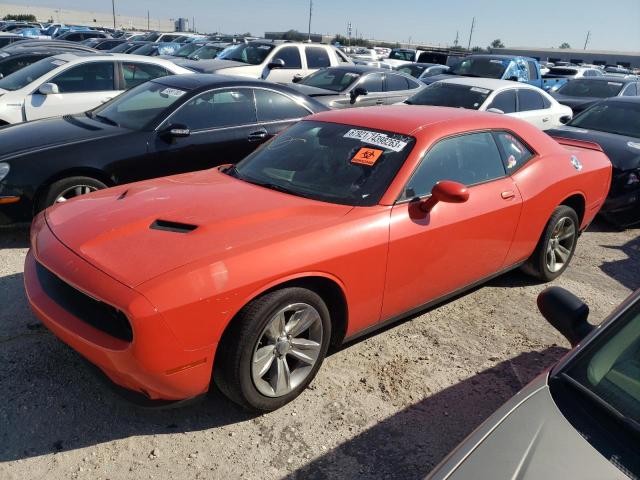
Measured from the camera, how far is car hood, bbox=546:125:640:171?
633 cm

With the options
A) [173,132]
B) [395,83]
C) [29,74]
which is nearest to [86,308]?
[173,132]

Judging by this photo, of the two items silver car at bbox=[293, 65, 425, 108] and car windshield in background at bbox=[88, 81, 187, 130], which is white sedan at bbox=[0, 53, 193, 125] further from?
silver car at bbox=[293, 65, 425, 108]

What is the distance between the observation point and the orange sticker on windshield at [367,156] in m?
3.46

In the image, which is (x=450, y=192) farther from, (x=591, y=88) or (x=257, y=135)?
(x=591, y=88)

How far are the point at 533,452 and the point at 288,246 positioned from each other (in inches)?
59.3

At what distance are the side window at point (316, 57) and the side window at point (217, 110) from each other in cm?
716

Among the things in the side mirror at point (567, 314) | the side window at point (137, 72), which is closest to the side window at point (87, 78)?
the side window at point (137, 72)

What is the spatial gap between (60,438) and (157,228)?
1142mm

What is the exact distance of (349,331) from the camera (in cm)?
317

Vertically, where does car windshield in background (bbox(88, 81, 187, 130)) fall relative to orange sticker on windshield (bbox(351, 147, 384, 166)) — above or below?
below

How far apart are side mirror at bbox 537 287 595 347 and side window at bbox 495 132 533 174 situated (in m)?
1.85

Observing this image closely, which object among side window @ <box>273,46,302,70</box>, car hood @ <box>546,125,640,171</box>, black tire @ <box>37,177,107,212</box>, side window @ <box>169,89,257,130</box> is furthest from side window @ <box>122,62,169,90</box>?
car hood @ <box>546,125,640,171</box>

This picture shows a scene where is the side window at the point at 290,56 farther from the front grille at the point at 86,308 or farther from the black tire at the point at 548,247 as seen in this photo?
the front grille at the point at 86,308

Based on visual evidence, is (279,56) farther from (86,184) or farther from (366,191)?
(366,191)
